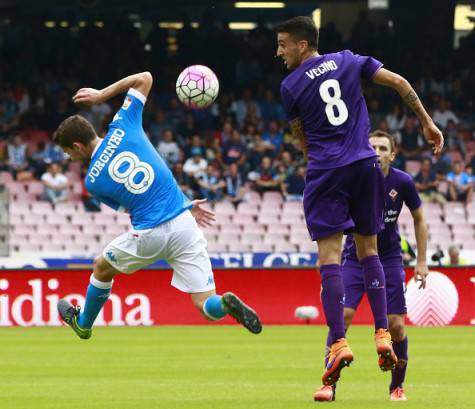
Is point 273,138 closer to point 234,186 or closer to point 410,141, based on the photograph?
point 234,186

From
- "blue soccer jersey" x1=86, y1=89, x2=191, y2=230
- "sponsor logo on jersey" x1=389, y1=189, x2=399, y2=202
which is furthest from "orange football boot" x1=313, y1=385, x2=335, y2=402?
"sponsor logo on jersey" x1=389, y1=189, x2=399, y2=202

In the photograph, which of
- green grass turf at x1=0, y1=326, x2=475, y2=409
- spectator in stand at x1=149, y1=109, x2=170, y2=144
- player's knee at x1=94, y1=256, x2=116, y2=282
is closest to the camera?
green grass turf at x1=0, y1=326, x2=475, y2=409

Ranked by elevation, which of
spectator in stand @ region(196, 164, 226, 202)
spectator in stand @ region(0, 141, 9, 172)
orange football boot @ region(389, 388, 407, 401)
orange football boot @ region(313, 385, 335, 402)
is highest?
orange football boot @ region(313, 385, 335, 402)

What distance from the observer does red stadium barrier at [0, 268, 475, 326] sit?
20156 mm

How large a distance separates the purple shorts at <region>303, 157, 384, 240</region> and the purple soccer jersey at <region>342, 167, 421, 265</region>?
49.4 inches

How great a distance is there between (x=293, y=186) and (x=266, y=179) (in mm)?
569

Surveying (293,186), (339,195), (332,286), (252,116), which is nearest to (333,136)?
(339,195)

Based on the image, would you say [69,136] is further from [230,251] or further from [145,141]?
[230,251]

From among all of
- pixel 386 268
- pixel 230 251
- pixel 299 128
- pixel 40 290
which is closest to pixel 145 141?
pixel 299 128

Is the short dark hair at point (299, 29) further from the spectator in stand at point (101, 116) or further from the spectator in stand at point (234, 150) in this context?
the spectator in stand at point (101, 116)

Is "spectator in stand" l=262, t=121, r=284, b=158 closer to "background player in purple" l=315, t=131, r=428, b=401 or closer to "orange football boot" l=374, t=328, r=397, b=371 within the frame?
"background player in purple" l=315, t=131, r=428, b=401

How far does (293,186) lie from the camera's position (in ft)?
86.6

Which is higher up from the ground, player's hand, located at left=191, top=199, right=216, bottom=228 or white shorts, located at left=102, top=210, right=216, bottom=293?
player's hand, located at left=191, top=199, right=216, bottom=228

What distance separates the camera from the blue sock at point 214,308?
9102 mm
